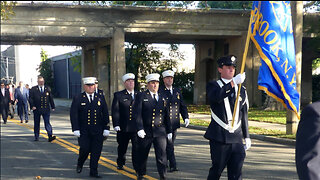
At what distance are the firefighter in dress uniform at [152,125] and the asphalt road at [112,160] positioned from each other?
63cm

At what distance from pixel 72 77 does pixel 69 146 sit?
43.1 meters

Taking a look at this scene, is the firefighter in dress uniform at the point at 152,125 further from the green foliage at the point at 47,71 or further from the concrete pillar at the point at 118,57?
the green foliage at the point at 47,71

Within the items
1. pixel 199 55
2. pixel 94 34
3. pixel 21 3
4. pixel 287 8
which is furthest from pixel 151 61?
pixel 287 8

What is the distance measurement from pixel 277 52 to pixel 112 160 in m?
4.43

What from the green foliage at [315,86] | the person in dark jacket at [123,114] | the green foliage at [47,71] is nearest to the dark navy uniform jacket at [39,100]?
the person in dark jacket at [123,114]

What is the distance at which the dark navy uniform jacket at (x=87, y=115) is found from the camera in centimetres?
738

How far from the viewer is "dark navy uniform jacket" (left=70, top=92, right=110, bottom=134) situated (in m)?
7.38

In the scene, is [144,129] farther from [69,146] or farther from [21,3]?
[21,3]

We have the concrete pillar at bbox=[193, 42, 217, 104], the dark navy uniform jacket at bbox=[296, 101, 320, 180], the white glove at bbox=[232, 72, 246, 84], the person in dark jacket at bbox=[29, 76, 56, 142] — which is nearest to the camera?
the dark navy uniform jacket at bbox=[296, 101, 320, 180]

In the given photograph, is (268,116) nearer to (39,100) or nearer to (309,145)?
(39,100)

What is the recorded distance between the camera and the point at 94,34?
22.6 meters

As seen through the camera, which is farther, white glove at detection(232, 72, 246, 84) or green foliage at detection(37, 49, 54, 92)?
green foliage at detection(37, 49, 54, 92)

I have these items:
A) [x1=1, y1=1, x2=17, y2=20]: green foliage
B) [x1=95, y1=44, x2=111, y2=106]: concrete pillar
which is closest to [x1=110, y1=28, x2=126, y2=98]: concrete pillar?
[x1=95, y1=44, x2=111, y2=106]: concrete pillar

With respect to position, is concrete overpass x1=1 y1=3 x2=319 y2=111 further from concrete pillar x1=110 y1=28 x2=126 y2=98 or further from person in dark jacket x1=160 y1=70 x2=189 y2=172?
person in dark jacket x1=160 y1=70 x2=189 y2=172
